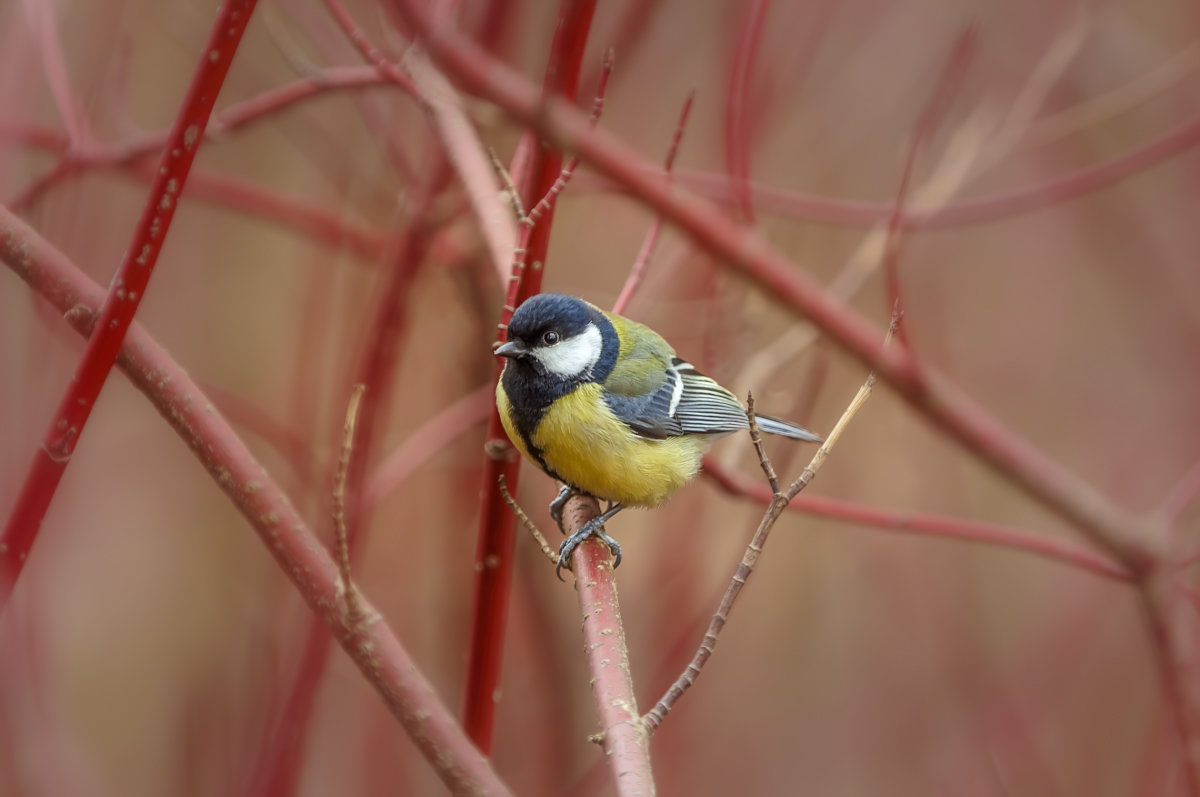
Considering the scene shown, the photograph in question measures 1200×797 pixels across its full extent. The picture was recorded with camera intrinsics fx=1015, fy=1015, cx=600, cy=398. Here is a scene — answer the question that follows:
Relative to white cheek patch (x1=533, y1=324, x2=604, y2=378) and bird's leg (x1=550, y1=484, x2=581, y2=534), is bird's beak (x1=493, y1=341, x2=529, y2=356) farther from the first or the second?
bird's leg (x1=550, y1=484, x2=581, y2=534)

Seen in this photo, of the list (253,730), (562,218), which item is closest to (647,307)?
(253,730)

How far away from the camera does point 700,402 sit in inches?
101

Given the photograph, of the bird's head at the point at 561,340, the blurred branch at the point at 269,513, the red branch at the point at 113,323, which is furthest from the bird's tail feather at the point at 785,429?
the red branch at the point at 113,323

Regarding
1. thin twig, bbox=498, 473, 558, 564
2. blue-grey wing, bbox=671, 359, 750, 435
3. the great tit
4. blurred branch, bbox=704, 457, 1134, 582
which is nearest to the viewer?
thin twig, bbox=498, 473, 558, 564

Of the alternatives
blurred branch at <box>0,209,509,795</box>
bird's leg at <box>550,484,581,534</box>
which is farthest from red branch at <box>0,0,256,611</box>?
bird's leg at <box>550,484,581,534</box>

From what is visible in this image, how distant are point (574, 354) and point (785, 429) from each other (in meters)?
0.57

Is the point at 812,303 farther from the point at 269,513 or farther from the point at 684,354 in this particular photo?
the point at 684,354

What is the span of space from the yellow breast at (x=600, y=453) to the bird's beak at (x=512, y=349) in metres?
0.09

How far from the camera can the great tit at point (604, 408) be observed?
7.06 feet

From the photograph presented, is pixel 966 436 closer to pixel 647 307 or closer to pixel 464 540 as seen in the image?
pixel 647 307

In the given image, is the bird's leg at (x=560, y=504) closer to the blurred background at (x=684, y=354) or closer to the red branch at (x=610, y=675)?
the blurred background at (x=684, y=354)

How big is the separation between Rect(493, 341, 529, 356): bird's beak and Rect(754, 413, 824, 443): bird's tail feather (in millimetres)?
527

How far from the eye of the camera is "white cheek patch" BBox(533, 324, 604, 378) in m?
2.22

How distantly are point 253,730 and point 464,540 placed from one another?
703 millimetres
